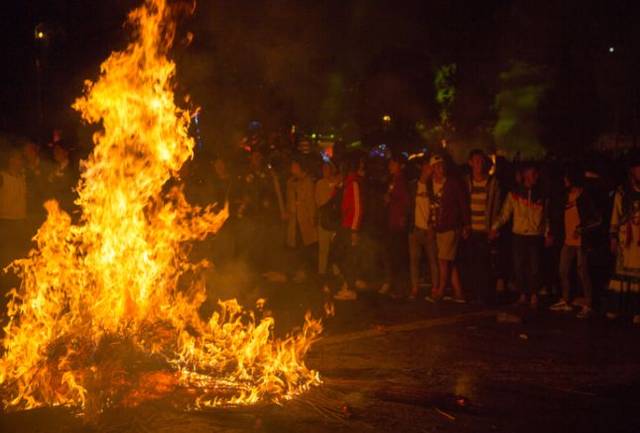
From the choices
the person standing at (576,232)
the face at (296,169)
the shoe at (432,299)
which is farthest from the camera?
the face at (296,169)

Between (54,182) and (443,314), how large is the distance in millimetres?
6093

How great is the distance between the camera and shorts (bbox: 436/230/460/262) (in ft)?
32.4

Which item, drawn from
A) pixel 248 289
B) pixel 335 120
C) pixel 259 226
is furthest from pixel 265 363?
pixel 335 120

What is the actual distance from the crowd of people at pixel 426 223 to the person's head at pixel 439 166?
0.02m

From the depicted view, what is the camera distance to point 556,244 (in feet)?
31.3

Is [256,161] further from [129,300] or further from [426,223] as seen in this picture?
[129,300]

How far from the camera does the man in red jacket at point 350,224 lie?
1034cm

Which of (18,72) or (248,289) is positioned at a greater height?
(18,72)

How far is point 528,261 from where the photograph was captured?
9.60 meters

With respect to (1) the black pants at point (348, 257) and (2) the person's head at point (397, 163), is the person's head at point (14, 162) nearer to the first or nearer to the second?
(1) the black pants at point (348, 257)

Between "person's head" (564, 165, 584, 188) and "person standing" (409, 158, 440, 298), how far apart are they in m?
1.86

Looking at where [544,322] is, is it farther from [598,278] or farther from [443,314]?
[598,278]

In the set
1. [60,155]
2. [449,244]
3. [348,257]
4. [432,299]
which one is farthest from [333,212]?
[60,155]

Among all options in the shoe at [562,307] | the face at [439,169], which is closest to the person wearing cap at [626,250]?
the shoe at [562,307]
